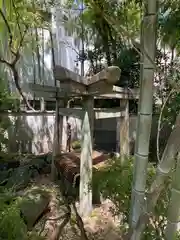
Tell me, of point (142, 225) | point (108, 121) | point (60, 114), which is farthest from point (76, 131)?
point (142, 225)

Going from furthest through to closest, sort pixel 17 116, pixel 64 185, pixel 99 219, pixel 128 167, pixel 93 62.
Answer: pixel 93 62
pixel 17 116
pixel 64 185
pixel 99 219
pixel 128 167

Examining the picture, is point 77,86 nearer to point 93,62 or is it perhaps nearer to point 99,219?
point 99,219

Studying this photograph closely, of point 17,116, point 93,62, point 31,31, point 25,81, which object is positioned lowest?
point 17,116

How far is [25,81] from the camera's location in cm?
624

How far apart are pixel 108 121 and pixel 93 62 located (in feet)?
5.34

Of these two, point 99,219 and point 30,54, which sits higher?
point 30,54

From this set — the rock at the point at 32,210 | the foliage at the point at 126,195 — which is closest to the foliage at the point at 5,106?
the rock at the point at 32,210

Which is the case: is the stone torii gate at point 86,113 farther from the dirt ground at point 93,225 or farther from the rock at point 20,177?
the rock at point 20,177

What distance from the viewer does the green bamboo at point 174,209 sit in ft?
3.86

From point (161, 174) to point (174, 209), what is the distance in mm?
194

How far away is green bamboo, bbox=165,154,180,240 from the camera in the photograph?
1.18m

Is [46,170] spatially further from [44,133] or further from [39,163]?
[44,133]

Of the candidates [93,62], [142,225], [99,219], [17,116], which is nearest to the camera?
[142,225]

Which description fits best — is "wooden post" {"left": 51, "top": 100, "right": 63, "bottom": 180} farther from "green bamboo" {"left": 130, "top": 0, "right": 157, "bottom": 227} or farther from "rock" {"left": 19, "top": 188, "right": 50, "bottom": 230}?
"green bamboo" {"left": 130, "top": 0, "right": 157, "bottom": 227}
